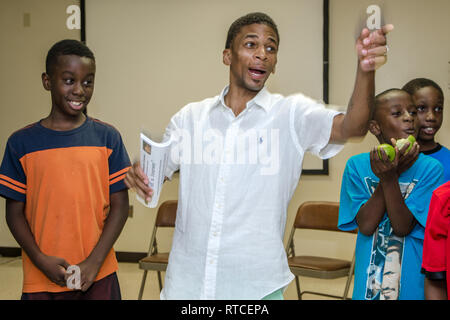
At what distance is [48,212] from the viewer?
1.54 meters

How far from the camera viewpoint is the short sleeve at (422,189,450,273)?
123 cm

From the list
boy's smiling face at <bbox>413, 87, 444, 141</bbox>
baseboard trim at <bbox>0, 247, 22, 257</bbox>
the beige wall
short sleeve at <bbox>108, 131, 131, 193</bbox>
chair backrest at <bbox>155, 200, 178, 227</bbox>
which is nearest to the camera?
short sleeve at <bbox>108, 131, 131, 193</bbox>

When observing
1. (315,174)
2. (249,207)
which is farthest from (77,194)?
(315,174)

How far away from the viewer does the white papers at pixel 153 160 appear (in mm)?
1143

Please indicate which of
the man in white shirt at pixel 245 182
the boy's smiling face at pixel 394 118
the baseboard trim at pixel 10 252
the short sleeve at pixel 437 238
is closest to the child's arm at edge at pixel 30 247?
the man in white shirt at pixel 245 182

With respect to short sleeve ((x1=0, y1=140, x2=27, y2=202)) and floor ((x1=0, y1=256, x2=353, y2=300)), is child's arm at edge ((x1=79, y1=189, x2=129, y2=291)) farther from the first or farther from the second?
floor ((x1=0, y1=256, x2=353, y2=300))

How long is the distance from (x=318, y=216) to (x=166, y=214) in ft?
3.41

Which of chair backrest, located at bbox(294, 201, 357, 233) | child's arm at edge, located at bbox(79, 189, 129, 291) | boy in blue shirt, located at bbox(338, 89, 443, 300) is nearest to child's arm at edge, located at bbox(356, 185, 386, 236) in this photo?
boy in blue shirt, located at bbox(338, 89, 443, 300)

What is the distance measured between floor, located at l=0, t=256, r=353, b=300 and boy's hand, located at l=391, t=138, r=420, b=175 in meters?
1.95

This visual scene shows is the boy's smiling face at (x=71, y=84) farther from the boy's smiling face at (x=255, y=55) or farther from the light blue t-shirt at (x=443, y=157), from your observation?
the light blue t-shirt at (x=443, y=157)

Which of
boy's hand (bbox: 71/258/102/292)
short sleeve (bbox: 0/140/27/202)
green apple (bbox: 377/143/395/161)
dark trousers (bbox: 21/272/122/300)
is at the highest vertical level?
green apple (bbox: 377/143/395/161)

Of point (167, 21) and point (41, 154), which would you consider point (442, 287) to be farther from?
point (167, 21)

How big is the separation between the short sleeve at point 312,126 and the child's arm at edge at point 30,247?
83 cm

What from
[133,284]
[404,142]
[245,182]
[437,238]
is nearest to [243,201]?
[245,182]
